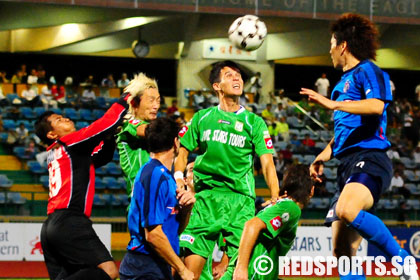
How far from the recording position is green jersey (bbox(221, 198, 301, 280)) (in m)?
6.39

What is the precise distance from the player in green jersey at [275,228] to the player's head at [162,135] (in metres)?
1.31

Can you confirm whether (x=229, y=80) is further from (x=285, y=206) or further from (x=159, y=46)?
(x=159, y=46)

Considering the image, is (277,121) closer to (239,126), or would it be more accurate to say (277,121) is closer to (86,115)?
(86,115)

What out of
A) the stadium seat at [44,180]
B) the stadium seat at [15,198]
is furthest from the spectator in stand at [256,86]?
the stadium seat at [15,198]

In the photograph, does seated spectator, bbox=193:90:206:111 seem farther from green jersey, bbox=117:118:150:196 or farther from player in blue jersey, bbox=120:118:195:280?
player in blue jersey, bbox=120:118:195:280

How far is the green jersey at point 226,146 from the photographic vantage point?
715 centimetres

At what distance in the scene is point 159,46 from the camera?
29.8 meters

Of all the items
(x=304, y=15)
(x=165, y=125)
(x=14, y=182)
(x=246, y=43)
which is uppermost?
(x=304, y=15)

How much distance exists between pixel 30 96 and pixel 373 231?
60.3ft

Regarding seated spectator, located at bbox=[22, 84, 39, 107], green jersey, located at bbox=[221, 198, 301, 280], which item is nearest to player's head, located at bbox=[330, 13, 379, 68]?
green jersey, located at bbox=[221, 198, 301, 280]

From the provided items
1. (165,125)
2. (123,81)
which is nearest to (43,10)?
(123,81)

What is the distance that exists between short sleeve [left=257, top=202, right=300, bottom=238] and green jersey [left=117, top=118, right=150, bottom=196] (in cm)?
179

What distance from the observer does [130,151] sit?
7.89 metres

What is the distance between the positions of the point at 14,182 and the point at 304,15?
10377mm
